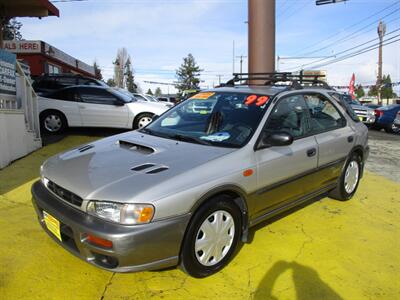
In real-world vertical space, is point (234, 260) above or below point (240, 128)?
below

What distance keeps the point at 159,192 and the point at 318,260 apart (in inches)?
70.8

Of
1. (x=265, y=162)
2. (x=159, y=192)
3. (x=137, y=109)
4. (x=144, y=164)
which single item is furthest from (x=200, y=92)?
(x=137, y=109)

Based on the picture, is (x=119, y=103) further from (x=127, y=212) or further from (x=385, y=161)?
(x=127, y=212)

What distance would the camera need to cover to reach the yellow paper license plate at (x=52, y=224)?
9.93 ft

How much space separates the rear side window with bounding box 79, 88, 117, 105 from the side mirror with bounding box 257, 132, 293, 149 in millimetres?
7062

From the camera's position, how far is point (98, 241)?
269cm

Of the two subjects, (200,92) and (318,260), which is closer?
(318,260)

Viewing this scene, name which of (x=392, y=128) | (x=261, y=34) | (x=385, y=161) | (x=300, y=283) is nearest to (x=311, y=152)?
(x=300, y=283)

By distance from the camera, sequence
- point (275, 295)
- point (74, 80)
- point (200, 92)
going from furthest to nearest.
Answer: point (74, 80)
point (200, 92)
point (275, 295)

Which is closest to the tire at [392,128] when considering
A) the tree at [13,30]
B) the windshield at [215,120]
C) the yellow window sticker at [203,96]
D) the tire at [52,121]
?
the tire at [52,121]

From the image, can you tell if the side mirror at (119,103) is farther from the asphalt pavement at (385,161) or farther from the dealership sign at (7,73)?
the asphalt pavement at (385,161)

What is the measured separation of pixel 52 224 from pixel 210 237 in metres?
1.31

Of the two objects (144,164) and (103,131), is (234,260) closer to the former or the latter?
(144,164)

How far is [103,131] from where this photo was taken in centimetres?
1094
